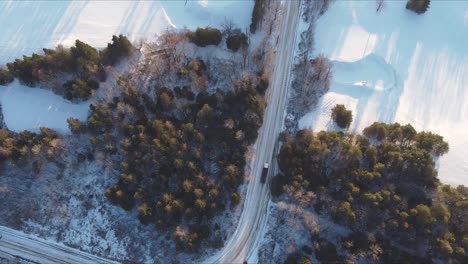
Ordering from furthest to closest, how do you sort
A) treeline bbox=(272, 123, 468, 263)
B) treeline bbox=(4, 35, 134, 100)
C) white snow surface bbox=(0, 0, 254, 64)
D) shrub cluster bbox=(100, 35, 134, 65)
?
1. white snow surface bbox=(0, 0, 254, 64)
2. shrub cluster bbox=(100, 35, 134, 65)
3. treeline bbox=(4, 35, 134, 100)
4. treeline bbox=(272, 123, 468, 263)

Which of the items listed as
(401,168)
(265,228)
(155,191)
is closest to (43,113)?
(155,191)

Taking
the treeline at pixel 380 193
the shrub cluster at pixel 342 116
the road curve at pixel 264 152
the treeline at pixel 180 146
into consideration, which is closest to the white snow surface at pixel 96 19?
the road curve at pixel 264 152

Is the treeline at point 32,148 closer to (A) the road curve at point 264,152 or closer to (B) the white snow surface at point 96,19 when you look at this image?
(B) the white snow surface at point 96,19

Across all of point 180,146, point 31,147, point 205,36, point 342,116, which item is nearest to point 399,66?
point 342,116

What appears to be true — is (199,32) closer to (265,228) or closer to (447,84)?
(265,228)

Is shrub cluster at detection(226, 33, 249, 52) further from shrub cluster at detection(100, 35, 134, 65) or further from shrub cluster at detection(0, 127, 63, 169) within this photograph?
shrub cluster at detection(0, 127, 63, 169)

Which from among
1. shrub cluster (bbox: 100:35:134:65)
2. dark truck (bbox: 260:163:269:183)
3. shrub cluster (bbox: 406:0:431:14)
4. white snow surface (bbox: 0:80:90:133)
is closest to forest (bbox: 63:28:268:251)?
dark truck (bbox: 260:163:269:183)
